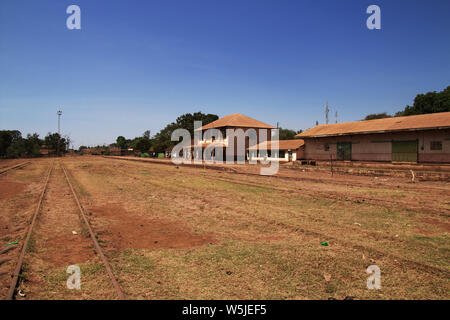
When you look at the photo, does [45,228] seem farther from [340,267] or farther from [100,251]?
[340,267]

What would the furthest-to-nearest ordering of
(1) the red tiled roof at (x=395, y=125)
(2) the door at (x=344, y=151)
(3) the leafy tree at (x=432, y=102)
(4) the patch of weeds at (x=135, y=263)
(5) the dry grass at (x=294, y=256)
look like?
(3) the leafy tree at (x=432, y=102) → (2) the door at (x=344, y=151) → (1) the red tiled roof at (x=395, y=125) → (4) the patch of weeds at (x=135, y=263) → (5) the dry grass at (x=294, y=256)

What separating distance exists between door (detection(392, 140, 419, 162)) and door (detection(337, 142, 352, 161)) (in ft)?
15.9

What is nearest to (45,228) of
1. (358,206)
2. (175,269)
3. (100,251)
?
(100,251)

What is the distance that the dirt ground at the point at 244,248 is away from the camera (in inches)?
167

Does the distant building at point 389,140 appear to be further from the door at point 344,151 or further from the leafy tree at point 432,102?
the leafy tree at point 432,102

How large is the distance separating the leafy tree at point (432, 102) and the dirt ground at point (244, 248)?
40.6 metres

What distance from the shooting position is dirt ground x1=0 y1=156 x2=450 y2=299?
4242 mm

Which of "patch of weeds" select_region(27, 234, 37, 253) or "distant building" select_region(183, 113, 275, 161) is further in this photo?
"distant building" select_region(183, 113, 275, 161)

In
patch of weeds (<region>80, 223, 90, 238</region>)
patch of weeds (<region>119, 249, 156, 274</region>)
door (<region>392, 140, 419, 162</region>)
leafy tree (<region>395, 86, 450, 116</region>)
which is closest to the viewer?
patch of weeds (<region>119, 249, 156, 274</region>)

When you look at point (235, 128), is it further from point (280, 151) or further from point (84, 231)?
point (84, 231)

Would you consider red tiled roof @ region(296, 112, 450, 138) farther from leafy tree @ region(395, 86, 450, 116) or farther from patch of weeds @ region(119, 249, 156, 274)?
patch of weeds @ region(119, 249, 156, 274)

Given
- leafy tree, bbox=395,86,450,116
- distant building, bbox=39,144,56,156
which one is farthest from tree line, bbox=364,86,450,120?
distant building, bbox=39,144,56,156

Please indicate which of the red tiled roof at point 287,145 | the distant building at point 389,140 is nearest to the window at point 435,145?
the distant building at point 389,140
